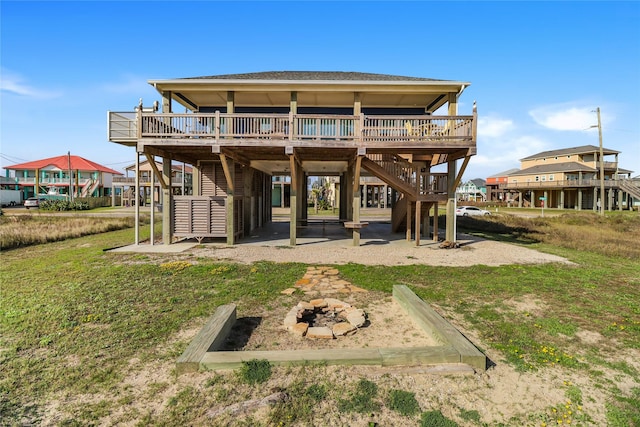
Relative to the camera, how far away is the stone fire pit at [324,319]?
457 cm

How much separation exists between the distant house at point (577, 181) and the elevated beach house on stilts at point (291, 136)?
109ft

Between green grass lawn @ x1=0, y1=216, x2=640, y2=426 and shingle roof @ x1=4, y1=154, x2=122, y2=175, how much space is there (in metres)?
55.2

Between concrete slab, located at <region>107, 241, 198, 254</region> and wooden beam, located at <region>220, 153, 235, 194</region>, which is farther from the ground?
wooden beam, located at <region>220, 153, 235, 194</region>

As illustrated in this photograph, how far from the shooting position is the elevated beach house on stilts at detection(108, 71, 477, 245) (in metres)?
11.1

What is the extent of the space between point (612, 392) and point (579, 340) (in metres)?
1.39

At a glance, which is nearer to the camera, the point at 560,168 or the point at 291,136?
the point at 291,136

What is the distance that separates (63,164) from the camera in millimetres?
54906

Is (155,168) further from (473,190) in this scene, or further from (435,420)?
(473,190)

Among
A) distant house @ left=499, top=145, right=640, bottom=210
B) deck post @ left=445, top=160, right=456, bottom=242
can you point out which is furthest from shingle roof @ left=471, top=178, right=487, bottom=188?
deck post @ left=445, top=160, right=456, bottom=242

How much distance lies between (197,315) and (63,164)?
66962mm

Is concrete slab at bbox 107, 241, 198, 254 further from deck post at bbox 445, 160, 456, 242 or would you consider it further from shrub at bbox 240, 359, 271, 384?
deck post at bbox 445, 160, 456, 242

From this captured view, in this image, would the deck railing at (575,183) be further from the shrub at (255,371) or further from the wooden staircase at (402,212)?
the shrub at (255,371)

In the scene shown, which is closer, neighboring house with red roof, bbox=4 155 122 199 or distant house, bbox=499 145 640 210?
distant house, bbox=499 145 640 210

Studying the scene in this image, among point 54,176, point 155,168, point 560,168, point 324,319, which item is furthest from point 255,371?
point 54,176
